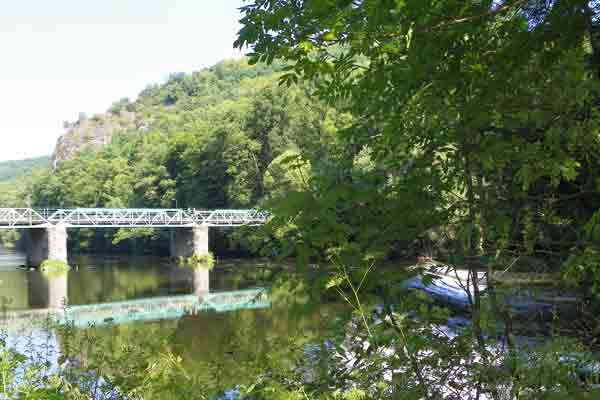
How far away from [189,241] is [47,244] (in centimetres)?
866

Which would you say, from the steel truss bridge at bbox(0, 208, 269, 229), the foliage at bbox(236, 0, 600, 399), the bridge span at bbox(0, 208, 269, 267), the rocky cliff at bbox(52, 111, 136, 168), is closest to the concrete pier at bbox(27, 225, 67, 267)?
the bridge span at bbox(0, 208, 269, 267)

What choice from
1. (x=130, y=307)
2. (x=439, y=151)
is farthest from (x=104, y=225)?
(x=439, y=151)

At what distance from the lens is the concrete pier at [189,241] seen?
38906mm

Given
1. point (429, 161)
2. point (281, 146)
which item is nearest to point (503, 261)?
point (429, 161)

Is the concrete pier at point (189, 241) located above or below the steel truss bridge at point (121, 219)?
below

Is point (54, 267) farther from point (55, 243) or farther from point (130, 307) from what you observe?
point (130, 307)

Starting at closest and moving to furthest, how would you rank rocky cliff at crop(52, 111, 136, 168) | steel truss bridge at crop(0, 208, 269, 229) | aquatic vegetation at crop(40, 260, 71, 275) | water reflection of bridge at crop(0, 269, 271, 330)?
1. water reflection of bridge at crop(0, 269, 271, 330)
2. aquatic vegetation at crop(40, 260, 71, 275)
3. steel truss bridge at crop(0, 208, 269, 229)
4. rocky cliff at crop(52, 111, 136, 168)

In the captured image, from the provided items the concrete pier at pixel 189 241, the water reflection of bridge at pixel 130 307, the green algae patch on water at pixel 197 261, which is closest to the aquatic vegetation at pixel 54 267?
the green algae patch on water at pixel 197 261

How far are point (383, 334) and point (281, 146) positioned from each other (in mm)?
38999

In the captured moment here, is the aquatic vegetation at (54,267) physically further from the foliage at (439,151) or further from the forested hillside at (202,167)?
the foliage at (439,151)

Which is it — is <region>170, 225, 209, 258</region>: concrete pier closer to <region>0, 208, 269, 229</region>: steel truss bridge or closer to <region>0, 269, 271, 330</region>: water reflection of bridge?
<region>0, 208, 269, 229</region>: steel truss bridge

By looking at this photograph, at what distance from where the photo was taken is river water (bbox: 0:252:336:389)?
3475mm

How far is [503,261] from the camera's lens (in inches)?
114

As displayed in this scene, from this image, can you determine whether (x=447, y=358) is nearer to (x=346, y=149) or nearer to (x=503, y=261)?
(x=503, y=261)
